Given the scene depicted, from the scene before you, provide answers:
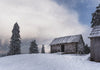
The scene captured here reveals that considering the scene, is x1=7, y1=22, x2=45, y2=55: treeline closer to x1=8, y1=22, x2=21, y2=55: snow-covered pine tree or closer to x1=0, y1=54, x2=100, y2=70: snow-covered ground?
x1=8, y1=22, x2=21, y2=55: snow-covered pine tree

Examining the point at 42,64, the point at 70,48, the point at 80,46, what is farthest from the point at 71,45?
the point at 42,64

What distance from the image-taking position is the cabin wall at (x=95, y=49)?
51.2 ft

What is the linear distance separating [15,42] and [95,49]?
27065 mm

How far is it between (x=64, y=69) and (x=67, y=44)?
2125 centimetres

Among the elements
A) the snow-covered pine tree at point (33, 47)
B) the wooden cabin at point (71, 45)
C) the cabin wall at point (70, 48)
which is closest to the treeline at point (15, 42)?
the snow-covered pine tree at point (33, 47)

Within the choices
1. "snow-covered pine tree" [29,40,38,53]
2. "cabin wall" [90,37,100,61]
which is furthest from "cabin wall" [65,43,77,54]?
"snow-covered pine tree" [29,40,38,53]

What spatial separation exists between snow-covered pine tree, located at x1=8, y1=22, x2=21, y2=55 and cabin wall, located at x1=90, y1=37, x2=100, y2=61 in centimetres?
2575

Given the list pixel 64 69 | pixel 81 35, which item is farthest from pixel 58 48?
pixel 64 69

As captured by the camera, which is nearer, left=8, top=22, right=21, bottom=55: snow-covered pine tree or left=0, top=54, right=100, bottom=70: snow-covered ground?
left=0, top=54, right=100, bottom=70: snow-covered ground

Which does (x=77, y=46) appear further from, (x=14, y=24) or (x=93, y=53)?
(x=14, y=24)

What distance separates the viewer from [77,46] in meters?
28.9

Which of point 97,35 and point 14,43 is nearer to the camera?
point 97,35

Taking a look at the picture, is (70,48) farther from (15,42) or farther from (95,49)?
(15,42)

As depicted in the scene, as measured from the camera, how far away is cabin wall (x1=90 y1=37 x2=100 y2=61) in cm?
1562
